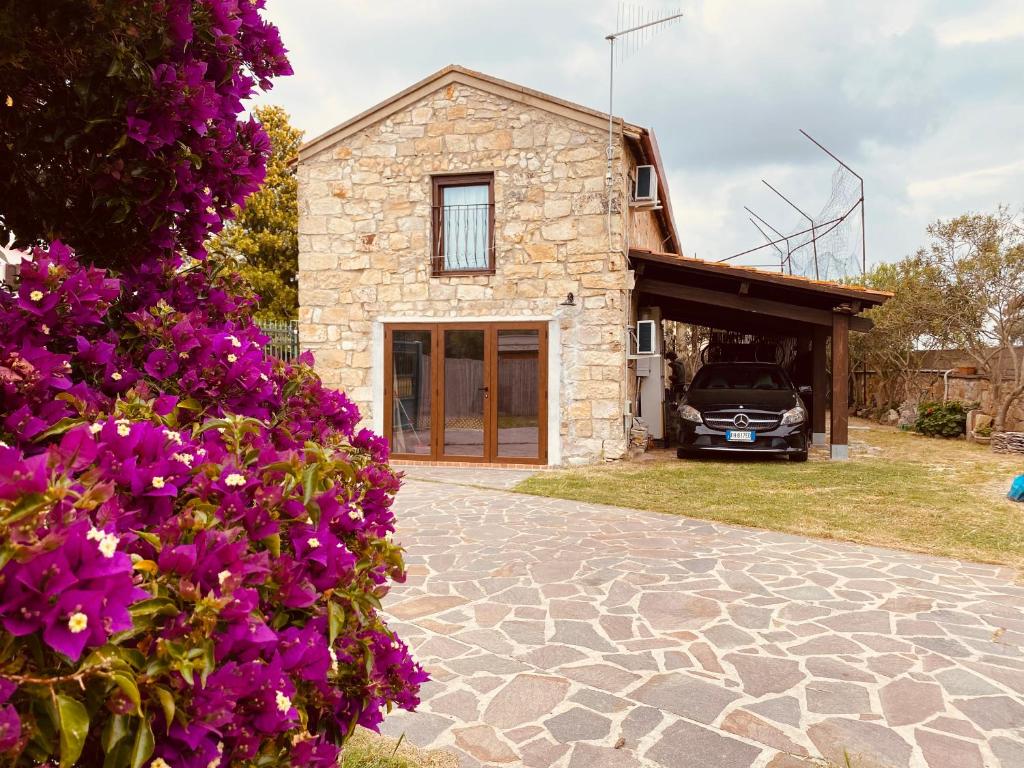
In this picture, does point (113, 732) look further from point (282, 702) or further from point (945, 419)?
point (945, 419)

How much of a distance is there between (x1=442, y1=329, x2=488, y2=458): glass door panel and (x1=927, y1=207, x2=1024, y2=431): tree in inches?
404

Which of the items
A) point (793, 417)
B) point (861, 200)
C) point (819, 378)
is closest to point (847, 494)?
point (793, 417)

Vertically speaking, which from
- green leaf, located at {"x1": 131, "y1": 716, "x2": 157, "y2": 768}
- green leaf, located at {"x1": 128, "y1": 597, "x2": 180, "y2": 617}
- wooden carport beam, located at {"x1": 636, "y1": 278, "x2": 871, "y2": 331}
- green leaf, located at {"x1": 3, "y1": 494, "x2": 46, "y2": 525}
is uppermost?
wooden carport beam, located at {"x1": 636, "y1": 278, "x2": 871, "y2": 331}

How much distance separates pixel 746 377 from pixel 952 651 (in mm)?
8505

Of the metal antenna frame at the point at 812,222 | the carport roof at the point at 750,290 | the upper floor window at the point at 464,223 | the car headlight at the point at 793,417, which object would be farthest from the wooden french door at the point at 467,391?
the metal antenna frame at the point at 812,222

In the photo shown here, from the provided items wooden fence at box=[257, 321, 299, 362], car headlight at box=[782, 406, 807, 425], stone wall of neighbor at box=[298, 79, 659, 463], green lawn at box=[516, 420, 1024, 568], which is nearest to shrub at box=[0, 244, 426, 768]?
green lawn at box=[516, 420, 1024, 568]

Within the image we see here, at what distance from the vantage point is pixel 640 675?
3.22 m

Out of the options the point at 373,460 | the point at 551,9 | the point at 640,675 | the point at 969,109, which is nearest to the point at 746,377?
the point at 551,9

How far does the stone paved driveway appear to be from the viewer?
2.62m

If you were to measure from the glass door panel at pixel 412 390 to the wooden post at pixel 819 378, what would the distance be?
7.84 metres

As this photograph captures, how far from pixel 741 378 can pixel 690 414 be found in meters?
1.47

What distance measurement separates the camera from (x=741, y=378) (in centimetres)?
1162

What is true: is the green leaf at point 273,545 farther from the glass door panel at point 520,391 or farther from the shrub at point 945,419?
the shrub at point 945,419

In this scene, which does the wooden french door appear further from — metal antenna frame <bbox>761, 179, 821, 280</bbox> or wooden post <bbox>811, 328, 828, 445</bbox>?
metal antenna frame <bbox>761, 179, 821, 280</bbox>
